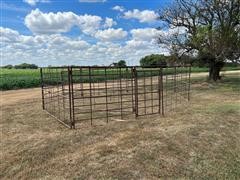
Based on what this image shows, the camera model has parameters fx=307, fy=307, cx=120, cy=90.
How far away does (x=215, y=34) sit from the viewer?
20.1 metres

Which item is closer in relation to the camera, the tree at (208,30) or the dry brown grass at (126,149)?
Result: the dry brown grass at (126,149)

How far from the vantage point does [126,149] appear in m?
6.27

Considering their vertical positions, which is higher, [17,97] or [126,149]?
[126,149]

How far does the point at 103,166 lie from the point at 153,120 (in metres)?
3.93

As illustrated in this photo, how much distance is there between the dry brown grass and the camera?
532 centimetres

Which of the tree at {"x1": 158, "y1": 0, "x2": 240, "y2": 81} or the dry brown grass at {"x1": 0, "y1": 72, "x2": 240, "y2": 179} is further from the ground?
the tree at {"x1": 158, "y1": 0, "x2": 240, "y2": 81}

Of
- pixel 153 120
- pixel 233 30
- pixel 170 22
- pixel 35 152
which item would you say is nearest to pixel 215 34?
pixel 233 30

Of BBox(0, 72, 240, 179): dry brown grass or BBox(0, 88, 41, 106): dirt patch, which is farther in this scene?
BBox(0, 88, 41, 106): dirt patch

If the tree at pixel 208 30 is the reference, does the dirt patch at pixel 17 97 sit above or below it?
below

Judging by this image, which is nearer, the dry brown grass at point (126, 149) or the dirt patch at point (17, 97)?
the dry brown grass at point (126, 149)

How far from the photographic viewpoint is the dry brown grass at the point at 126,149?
5.32 m

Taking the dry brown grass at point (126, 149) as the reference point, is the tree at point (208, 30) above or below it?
above

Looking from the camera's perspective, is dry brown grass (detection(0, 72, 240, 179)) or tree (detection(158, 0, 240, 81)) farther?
tree (detection(158, 0, 240, 81))

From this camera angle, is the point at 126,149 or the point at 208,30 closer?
the point at 126,149
